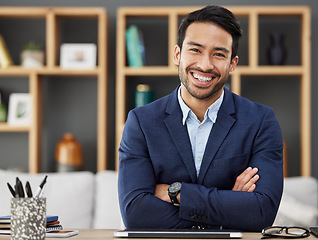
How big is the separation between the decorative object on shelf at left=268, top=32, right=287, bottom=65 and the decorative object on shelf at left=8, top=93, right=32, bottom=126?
1.83 meters

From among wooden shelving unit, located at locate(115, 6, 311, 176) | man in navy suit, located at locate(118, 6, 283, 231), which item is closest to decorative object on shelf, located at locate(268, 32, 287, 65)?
wooden shelving unit, located at locate(115, 6, 311, 176)

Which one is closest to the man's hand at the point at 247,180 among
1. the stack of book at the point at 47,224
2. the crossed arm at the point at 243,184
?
the crossed arm at the point at 243,184

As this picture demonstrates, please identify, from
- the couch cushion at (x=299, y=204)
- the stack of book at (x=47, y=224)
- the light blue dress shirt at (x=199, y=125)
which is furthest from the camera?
the couch cushion at (x=299, y=204)

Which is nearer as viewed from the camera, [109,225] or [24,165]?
[109,225]

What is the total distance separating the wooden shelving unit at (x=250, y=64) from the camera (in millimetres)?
3541

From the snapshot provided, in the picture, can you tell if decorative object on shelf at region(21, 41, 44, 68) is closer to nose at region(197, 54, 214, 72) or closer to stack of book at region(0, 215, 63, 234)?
nose at region(197, 54, 214, 72)

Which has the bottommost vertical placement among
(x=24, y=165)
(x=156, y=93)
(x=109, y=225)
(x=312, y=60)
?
(x=109, y=225)

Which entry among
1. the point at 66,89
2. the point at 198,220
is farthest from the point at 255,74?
the point at 198,220

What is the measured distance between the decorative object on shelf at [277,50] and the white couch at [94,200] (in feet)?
2.99

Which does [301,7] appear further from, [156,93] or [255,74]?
[156,93]

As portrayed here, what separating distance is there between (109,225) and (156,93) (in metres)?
1.22

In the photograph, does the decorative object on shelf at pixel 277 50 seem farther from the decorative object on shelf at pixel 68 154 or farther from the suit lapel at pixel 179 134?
the suit lapel at pixel 179 134

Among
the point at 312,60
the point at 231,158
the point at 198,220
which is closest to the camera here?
the point at 198,220

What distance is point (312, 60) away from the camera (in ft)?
12.6
